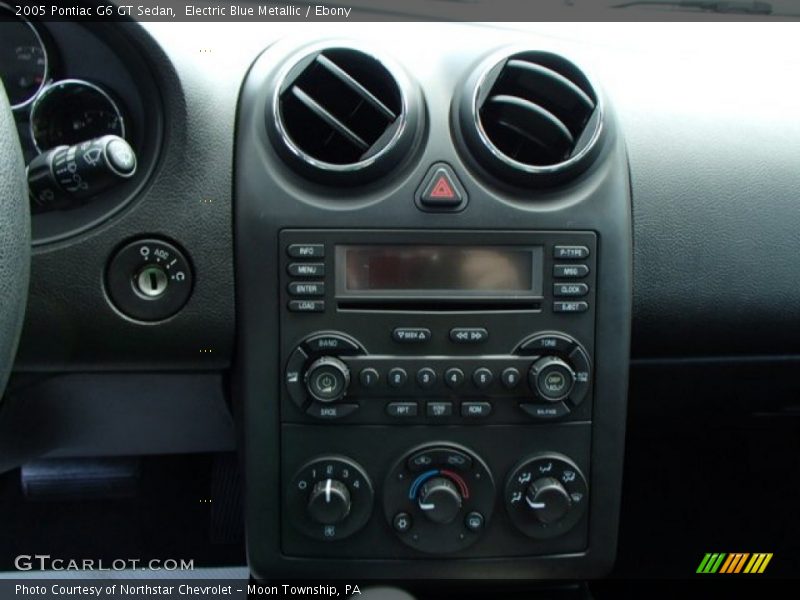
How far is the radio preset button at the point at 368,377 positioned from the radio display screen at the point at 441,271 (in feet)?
0.32

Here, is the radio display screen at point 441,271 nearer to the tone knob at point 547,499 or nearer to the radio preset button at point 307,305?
the radio preset button at point 307,305

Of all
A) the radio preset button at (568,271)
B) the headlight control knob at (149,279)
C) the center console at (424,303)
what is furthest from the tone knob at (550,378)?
the headlight control knob at (149,279)

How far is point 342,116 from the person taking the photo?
3.83ft

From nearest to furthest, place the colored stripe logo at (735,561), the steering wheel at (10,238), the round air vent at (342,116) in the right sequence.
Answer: the steering wheel at (10,238), the round air vent at (342,116), the colored stripe logo at (735,561)

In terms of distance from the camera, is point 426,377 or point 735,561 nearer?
point 426,377

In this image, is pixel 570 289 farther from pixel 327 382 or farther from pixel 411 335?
pixel 327 382

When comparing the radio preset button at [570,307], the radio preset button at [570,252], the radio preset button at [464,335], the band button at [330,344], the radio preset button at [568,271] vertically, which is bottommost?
the band button at [330,344]

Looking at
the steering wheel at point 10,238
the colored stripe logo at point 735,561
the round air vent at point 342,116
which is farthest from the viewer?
the colored stripe logo at point 735,561

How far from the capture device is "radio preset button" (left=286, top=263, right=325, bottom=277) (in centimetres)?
111

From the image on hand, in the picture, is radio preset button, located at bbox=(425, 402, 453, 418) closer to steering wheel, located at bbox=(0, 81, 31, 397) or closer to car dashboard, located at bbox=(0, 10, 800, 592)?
car dashboard, located at bbox=(0, 10, 800, 592)

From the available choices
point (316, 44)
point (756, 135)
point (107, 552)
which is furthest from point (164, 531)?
point (756, 135)

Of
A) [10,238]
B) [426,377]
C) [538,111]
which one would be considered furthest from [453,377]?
[10,238]

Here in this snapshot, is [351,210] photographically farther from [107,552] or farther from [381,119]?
[107,552]

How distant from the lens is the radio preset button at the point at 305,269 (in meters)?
1.11
